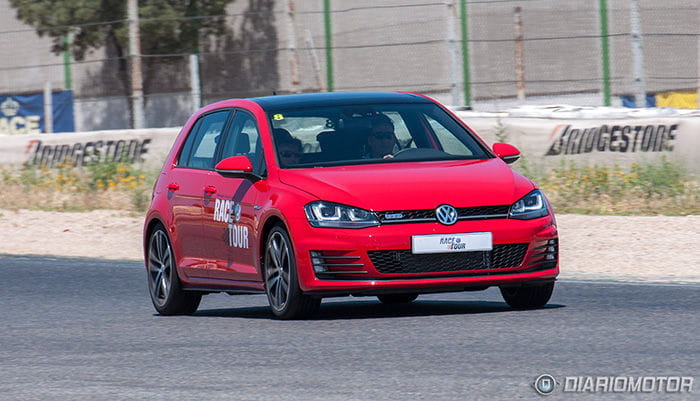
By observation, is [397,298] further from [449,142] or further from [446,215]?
[446,215]

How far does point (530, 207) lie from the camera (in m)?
9.80

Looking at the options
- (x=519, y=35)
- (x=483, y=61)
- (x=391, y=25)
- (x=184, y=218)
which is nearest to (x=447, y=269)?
(x=184, y=218)

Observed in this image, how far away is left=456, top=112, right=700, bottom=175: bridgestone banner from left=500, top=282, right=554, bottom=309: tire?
31.5ft

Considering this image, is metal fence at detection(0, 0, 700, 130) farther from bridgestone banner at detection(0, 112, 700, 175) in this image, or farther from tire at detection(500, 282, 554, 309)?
tire at detection(500, 282, 554, 309)

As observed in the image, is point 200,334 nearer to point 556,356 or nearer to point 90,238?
point 556,356

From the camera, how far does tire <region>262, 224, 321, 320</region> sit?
975cm

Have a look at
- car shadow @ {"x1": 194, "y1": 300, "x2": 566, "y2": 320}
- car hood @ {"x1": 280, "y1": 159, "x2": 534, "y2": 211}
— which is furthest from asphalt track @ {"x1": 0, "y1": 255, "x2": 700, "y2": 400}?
car hood @ {"x1": 280, "y1": 159, "x2": 534, "y2": 211}

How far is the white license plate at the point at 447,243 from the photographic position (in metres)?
9.44

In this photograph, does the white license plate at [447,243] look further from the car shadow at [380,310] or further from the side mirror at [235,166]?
the side mirror at [235,166]

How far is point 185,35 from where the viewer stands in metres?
33.6

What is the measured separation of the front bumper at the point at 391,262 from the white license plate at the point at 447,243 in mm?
31

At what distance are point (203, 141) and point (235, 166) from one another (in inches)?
56.7

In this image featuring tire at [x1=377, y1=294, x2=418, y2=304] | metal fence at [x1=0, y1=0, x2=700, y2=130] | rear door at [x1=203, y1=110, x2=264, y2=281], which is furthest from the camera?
metal fence at [x1=0, y1=0, x2=700, y2=130]

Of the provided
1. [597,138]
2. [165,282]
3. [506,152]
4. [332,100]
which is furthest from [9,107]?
[506,152]
